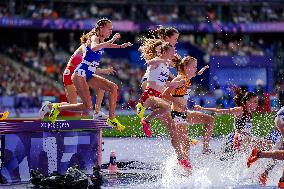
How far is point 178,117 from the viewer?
1150 centimetres

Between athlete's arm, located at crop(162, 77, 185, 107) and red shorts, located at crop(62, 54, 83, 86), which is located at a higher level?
red shorts, located at crop(62, 54, 83, 86)

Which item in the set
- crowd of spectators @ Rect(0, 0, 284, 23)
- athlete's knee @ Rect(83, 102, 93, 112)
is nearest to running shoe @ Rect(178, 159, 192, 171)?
athlete's knee @ Rect(83, 102, 93, 112)

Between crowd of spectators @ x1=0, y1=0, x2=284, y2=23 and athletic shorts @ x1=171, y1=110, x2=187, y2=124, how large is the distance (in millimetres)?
34518

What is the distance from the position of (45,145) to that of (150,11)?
126 ft

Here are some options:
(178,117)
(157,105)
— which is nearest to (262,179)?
(178,117)

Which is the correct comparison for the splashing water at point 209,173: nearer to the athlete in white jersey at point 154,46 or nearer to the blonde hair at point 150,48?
the athlete in white jersey at point 154,46

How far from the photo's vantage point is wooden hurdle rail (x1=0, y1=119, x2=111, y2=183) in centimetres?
1057

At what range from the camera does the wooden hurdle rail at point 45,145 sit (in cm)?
1057

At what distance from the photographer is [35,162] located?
10.8 metres

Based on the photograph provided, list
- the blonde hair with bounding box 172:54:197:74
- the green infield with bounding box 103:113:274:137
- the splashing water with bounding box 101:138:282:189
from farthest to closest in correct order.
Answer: the green infield with bounding box 103:113:274:137, the blonde hair with bounding box 172:54:197:74, the splashing water with bounding box 101:138:282:189

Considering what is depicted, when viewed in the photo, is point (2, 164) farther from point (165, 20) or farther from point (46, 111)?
point (165, 20)

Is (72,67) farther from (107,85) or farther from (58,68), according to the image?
(58,68)

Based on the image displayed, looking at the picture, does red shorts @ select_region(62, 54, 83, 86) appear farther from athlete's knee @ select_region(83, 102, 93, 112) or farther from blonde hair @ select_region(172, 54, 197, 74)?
blonde hair @ select_region(172, 54, 197, 74)

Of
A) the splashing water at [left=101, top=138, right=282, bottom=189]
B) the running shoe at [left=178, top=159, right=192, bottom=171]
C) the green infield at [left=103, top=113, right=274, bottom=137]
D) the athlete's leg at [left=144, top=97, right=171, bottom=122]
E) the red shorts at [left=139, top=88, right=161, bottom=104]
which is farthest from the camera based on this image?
the green infield at [left=103, top=113, right=274, bottom=137]
